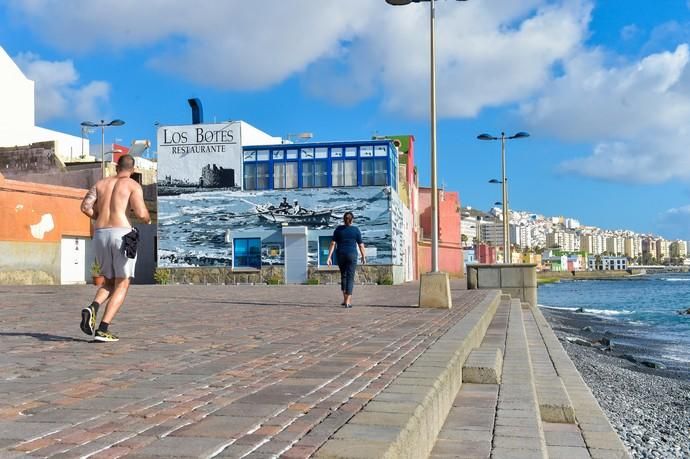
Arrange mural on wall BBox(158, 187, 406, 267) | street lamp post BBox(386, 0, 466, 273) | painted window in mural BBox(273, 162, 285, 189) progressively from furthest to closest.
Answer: painted window in mural BBox(273, 162, 285, 189) < mural on wall BBox(158, 187, 406, 267) < street lamp post BBox(386, 0, 466, 273)

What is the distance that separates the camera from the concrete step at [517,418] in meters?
3.67

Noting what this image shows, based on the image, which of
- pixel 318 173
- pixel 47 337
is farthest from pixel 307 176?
pixel 47 337

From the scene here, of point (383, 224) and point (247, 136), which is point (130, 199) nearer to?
point (383, 224)

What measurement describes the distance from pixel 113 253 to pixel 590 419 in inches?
179

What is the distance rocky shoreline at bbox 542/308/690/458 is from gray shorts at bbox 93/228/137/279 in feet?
16.3

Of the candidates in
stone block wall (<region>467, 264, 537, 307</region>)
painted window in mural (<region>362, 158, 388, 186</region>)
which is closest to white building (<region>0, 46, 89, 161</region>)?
painted window in mural (<region>362, 158, 388, 186</region>)

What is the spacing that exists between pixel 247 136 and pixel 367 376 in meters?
33.1

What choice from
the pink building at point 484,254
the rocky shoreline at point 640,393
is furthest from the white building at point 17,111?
the pink building at point 484,254

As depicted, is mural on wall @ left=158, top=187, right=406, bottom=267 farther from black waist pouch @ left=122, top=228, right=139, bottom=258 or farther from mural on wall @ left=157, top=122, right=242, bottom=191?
black waist pouch @ left=122, top=228, right=139, bottom=258

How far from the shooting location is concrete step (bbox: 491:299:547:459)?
12.0ft

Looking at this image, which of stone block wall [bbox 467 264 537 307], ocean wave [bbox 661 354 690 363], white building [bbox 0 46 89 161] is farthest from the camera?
white building [bbox 0 46 89 161]

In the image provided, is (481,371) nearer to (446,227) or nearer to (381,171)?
(381,171)

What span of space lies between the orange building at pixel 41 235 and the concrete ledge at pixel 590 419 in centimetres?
2454

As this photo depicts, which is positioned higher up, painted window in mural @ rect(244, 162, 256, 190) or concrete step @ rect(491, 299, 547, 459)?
painted window in mural @ rect(244, 162, 256, 190)
